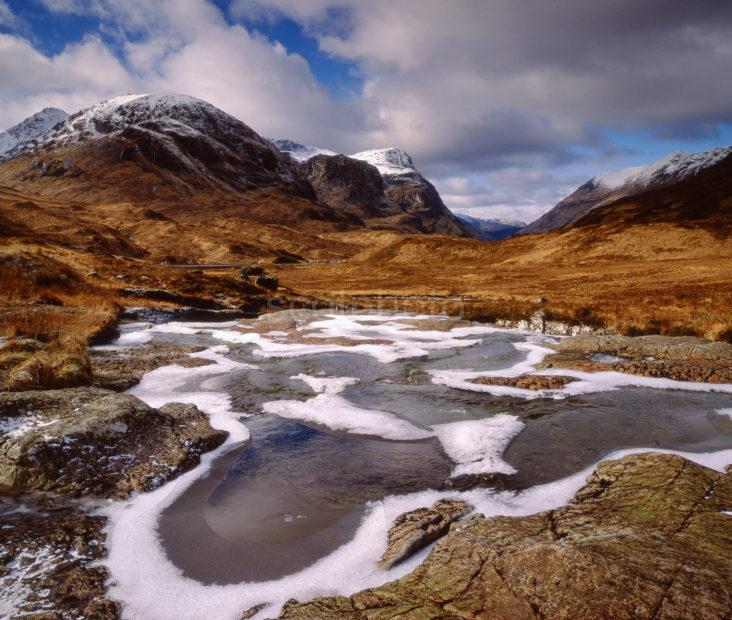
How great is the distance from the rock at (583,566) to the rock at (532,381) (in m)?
6.80

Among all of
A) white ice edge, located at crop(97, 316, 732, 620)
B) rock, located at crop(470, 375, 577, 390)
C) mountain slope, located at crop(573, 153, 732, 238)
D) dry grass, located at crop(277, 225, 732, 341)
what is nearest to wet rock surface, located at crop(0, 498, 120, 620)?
white ice edge, located at crop(97, 316, 732, 620)

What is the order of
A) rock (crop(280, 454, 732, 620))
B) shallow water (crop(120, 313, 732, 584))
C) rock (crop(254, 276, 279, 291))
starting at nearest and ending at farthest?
rock (crop(280, 454, 732, 620)), shallow water (crop(120, 313, 732, 584)), rock (crop(254, 276, 279, 291))

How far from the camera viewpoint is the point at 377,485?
24.1 ft

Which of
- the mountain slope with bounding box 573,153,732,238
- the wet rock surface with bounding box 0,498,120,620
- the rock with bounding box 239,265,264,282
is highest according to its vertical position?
the mountain slope with bounding box 573,153,732,238

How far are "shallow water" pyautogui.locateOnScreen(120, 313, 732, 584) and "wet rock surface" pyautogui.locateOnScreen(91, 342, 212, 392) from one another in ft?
5.33

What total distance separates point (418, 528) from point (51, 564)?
422 cm

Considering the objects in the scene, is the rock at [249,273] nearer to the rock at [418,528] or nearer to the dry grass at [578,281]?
the dry grass at [578,281]

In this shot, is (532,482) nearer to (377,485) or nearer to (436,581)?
(377,485)

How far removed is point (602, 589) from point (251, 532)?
4.28m

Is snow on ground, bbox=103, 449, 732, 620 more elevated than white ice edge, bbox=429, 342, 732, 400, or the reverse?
white ice edge, bbox=429, 342, 732, 400

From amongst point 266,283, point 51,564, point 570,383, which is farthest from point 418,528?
point 266,283

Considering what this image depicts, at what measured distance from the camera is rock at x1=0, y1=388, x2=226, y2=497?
651 cm

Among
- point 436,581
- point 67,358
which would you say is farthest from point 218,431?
point 436,581

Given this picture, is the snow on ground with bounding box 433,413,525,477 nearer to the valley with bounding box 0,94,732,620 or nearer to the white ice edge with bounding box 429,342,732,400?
the valley with bounding box 0,94,732,620
